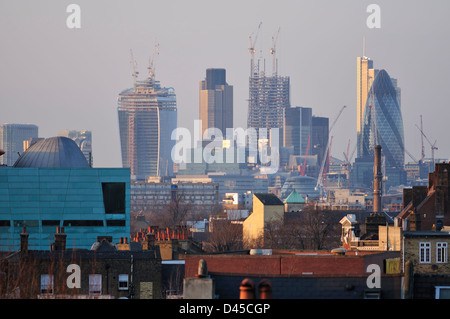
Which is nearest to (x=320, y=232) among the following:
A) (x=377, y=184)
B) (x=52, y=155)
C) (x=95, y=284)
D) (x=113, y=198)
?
(x=113, y=198)

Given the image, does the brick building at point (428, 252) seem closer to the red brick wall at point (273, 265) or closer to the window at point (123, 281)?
the red brick wall at point (273, 265)

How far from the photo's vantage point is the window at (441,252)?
154 ft

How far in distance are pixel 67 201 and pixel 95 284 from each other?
51350mm

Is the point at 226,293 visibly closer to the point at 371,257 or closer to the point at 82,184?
the point at 371,257

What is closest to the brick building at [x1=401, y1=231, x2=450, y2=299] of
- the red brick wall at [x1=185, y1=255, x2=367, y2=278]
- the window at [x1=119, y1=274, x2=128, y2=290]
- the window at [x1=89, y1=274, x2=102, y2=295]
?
the red brick wall at [x1=185, y1=255, x2=367, y2=278]

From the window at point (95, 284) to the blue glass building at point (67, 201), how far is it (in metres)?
46.9

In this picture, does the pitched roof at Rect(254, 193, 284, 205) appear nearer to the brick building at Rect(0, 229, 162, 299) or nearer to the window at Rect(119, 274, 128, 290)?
the brick building at Rect(0, 229, 162, 299)

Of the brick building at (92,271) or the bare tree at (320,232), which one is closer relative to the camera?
the brick building at (92,271)

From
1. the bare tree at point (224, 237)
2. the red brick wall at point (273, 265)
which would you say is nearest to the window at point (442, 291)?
the red brick wall at point (273, 265)

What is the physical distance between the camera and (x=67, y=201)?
316 feet

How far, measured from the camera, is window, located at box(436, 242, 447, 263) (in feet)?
154
